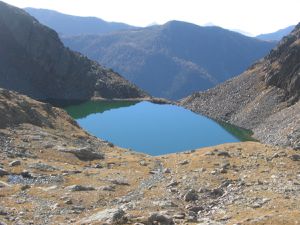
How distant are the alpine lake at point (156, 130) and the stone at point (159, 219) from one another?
80305 millimetres

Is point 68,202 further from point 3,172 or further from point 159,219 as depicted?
point 3,172

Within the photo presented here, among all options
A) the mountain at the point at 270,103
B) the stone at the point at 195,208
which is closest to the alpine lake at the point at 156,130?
the mountain at the point at 270,103

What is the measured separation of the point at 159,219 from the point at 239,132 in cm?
13170

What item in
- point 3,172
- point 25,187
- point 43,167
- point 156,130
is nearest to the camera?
point 25,187

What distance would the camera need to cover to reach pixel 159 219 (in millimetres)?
31203

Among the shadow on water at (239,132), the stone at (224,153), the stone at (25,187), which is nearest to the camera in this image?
the stone at (25,187)

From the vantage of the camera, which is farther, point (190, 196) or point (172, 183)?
point (172, 183)

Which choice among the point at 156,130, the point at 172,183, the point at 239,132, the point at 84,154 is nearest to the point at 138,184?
the point at 172,183

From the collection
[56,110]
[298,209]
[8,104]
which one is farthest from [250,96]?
[298,209]

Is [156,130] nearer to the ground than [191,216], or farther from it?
nearer to the ground

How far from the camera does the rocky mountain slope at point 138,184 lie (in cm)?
3309

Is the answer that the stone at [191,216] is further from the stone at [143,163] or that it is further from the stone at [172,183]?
the stone at [143,163]

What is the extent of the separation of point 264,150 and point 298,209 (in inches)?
1070

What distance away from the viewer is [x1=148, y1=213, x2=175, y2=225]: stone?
31.1m
